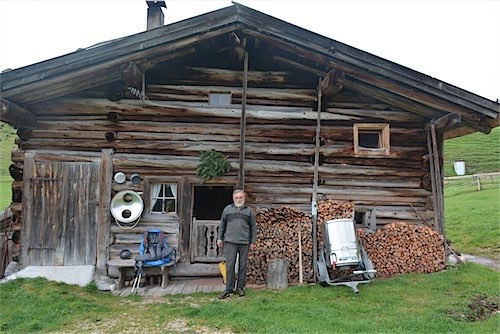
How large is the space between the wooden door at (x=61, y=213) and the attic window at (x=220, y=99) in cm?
289

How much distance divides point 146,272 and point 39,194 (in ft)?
9.24

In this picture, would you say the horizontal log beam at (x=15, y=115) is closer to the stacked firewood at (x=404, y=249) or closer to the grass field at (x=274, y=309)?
the grass field at (x=274, y=309)

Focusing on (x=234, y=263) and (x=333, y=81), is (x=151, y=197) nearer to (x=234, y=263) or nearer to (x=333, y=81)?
(x=234, y=263)

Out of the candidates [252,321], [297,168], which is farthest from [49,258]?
[297,168]

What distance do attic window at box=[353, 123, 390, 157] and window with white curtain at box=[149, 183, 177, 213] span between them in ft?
13.5

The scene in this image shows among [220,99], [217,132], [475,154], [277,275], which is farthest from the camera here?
[475,154]

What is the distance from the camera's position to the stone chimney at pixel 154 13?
10867 millimetres

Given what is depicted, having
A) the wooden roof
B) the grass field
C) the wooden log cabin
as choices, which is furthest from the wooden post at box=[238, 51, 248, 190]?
the grass field

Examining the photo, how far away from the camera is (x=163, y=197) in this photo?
7.79 meters

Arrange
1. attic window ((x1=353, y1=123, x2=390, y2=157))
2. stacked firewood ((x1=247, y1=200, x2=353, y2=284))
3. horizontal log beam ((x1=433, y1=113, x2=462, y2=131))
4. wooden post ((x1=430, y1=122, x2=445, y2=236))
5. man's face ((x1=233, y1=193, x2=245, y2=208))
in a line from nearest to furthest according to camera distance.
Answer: man's face ((x1=233, y1=193, x2=245, y2=208)) → stacked firewood ((x1=247, y1=200, x2=353, y2=284)) → horizontal log beam ((x1=433, y1=113, x2=462, y2=131)) → wooden post ((x1=430, y1=122, x2=445, y2=236)) → attic window ((x1=353, y1=123, x2=390, y2=157))

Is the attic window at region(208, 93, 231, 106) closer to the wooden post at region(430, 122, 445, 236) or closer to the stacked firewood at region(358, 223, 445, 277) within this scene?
the stacked firewood at region(358, 223, 445, 277)

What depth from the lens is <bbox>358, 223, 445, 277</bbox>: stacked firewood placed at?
7.49 meters

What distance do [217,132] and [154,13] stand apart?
17.7 feet

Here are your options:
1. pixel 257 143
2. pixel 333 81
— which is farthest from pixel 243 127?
pixel 333 81
